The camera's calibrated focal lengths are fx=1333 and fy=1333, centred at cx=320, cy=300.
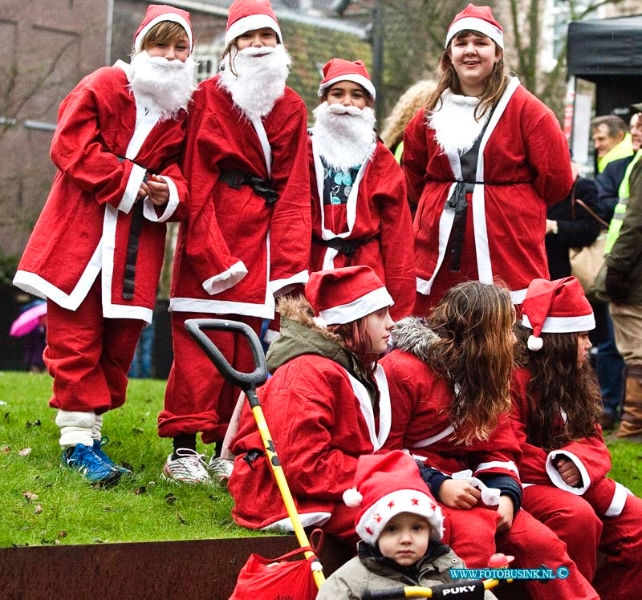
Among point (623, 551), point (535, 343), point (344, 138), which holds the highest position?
point (344, 138)

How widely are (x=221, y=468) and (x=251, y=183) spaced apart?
1.33 metres

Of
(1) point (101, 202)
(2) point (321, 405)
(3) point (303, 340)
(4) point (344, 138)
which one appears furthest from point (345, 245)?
(2) point (321, 405)

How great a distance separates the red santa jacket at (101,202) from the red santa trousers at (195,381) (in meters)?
0.23

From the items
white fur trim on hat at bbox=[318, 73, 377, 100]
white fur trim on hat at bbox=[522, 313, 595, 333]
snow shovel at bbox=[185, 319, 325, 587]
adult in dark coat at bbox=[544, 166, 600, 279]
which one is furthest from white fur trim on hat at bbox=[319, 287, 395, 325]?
adult in dark coat at bbox=[544, 166, 600, 279]

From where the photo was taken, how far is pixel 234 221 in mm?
6129

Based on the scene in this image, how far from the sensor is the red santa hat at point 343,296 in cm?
503

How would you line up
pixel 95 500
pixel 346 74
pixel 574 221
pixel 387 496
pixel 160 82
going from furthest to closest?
pixel 574 221
pixel 346 74
pixel 160 82
pixel 95 500
pixel 387 496

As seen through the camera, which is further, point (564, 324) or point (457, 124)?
point (457, 124)

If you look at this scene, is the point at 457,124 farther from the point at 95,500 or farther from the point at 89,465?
the point at 95,500

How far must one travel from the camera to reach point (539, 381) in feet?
18.7

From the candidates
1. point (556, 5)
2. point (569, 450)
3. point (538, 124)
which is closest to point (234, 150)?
point (538, 124)

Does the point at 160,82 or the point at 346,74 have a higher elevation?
the point at 346,74

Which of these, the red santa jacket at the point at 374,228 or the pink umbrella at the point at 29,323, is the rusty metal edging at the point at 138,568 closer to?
the red santa jacket at the point at 374,228

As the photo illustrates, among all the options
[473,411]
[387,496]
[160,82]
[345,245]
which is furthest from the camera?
[345,245]
